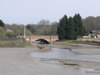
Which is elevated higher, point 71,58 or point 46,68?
point 46,68

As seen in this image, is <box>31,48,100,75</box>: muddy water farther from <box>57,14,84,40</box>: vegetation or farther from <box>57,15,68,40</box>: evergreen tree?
<box>57,15,68,40</box>: evergreen tree

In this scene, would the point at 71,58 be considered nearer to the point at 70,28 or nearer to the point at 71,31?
the point at 71,31

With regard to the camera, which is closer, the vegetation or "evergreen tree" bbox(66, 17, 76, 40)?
"evergreen tree" bbox(66, 17, 76, 40)

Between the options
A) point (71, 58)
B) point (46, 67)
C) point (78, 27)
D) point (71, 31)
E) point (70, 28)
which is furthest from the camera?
point (78, 27)

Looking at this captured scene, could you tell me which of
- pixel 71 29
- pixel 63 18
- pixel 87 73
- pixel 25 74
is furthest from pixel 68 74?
pixel 63 18

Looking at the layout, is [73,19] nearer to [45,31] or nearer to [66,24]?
[66,24]

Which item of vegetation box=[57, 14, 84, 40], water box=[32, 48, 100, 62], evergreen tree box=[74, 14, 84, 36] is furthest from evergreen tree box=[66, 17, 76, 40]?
water box=[32, 48, 100, 62]

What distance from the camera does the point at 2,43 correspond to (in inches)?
3317

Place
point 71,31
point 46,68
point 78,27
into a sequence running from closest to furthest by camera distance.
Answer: point 46,68 → point 71,31 → point 78,27

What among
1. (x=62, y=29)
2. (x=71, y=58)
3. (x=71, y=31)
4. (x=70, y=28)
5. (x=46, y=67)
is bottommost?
(x=71, y=58)

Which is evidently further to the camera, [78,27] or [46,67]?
[78,27]

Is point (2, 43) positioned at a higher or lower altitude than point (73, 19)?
lower

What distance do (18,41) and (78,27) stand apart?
51.4 m

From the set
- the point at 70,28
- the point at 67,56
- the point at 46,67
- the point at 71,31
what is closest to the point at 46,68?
the point at 46,67
